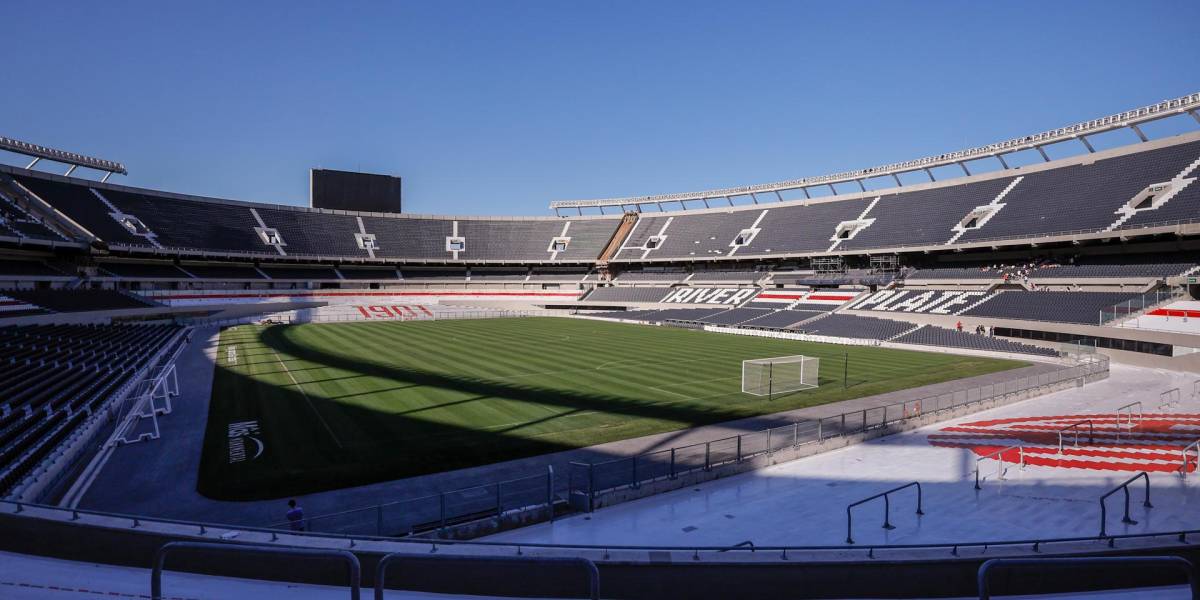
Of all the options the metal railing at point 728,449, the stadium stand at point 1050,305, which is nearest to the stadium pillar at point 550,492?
the metal railing at point 728,449

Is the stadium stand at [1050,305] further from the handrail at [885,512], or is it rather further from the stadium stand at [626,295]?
the stadium stand at [626,295]

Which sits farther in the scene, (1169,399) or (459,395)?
(1169,399)

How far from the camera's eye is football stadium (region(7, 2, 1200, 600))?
4.87 m

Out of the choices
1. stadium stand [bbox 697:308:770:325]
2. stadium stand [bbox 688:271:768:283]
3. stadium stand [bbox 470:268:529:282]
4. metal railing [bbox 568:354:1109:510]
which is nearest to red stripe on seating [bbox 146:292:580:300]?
stadium stand [bbox 470:268:529:282]

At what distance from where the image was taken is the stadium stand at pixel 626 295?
69.1m

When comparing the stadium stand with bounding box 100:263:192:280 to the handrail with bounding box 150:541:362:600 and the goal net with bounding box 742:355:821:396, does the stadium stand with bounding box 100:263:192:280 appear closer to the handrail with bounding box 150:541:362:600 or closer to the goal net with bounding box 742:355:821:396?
the goal net with bounding box 742:355:821:396

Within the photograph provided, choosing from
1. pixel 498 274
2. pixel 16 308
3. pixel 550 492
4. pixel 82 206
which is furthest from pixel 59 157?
pixel 550 492

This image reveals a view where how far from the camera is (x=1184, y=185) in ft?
119

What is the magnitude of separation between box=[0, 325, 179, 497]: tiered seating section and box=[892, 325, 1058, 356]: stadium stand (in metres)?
41.2

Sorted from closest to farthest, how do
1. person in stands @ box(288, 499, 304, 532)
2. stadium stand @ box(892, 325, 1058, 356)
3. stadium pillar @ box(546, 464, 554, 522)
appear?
person in stands @ box(288, 499, 304, 532) < stadium pillar @ box(546, 464, 554, 522) < stadium stand @ box(892, 325, 1058, 356)

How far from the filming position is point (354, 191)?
7975 centimetres

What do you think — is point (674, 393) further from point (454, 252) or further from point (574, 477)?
point (454, 252)

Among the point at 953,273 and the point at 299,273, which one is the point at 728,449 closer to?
the point at 953,273

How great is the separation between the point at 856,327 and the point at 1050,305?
11.8m
